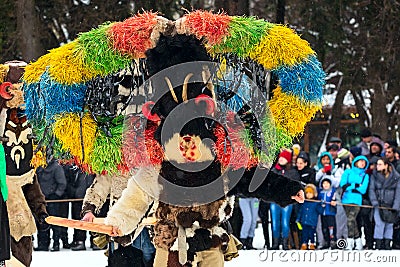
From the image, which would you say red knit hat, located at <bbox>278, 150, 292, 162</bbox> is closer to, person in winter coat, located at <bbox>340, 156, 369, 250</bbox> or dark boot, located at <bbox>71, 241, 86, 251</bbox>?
person in winter coat, located at <bbox>340, 156, 369, 250</bbox>

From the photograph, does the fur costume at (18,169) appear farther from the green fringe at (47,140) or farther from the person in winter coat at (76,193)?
the person in winter coat at (76,193)

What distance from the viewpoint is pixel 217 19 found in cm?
542

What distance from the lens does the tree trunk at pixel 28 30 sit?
1285cm

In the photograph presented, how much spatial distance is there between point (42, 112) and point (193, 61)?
1.10m

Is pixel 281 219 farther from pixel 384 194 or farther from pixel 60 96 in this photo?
pixel 60 96

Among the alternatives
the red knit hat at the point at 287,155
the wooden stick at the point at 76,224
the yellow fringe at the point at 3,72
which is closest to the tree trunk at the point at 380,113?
the red knit hat at the point at 287,155

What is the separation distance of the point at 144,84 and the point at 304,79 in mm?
1021

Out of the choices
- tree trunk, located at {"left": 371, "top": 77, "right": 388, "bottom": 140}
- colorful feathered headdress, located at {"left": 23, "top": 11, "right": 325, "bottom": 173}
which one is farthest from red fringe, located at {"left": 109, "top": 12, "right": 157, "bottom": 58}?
tree trunk, located at {"left": 371, "top": 77, "right": 388, "bottom": 140}

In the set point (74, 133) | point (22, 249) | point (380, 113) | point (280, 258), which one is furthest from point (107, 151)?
point (380, 113)

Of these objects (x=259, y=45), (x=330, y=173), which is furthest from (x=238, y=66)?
(x=330, y=173)

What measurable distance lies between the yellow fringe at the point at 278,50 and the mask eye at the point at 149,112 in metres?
0.72

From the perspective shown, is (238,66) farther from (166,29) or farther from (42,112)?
(42,112)

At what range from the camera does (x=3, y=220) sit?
6.31m

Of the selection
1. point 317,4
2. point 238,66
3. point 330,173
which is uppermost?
point 317,4
